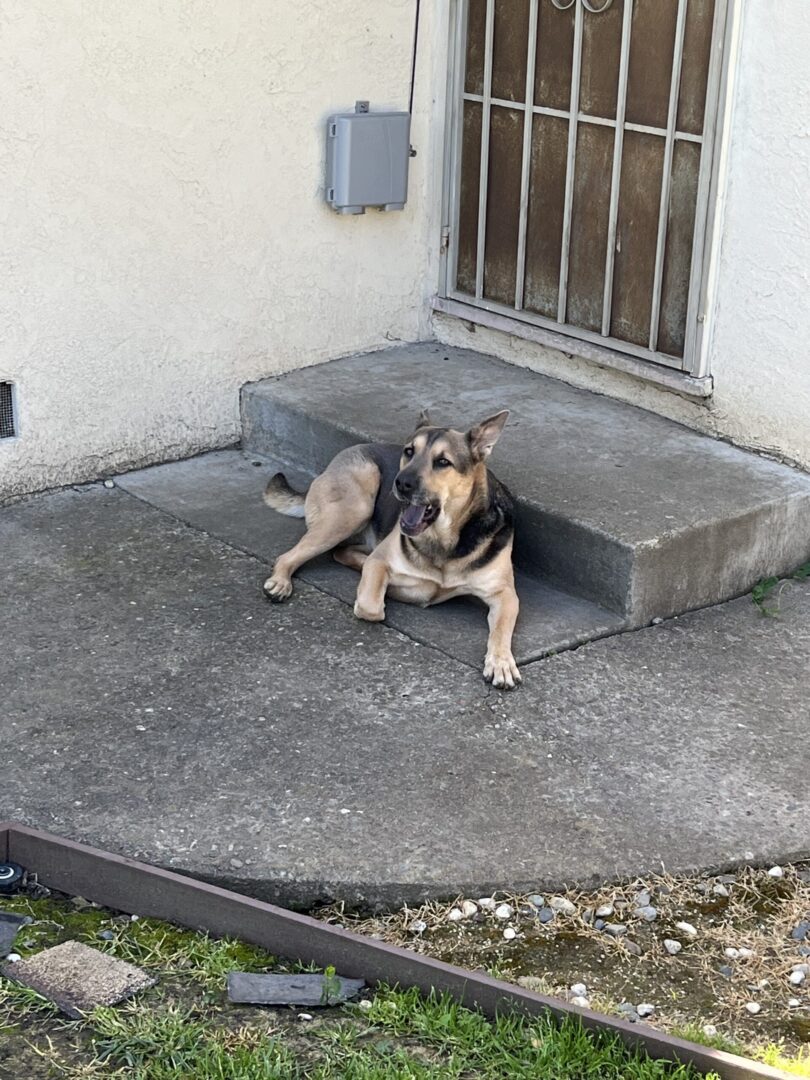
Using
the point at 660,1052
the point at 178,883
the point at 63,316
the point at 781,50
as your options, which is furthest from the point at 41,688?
the point at 781,50

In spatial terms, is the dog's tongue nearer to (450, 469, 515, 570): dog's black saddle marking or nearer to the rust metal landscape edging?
(450, 469, 515, 570): dog's black saddle marking

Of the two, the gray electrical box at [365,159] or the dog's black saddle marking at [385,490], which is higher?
the gray electrical box at [365,159]

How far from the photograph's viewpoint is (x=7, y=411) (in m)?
6.61

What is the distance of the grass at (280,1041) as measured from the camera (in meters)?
3.44

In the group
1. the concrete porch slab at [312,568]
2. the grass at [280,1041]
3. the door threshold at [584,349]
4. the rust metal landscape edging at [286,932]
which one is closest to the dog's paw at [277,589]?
the concrete porch slab at [312,568]

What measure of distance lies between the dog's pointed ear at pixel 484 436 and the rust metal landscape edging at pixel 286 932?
2.15m

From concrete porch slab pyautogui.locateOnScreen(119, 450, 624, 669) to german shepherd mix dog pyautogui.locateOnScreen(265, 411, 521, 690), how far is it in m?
0.10

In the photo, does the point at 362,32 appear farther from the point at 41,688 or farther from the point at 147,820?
the point at 147,820

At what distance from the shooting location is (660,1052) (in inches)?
136

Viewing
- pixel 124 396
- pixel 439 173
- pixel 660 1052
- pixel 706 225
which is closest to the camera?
pixel 660 1052

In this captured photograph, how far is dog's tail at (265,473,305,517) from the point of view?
650 centimetres

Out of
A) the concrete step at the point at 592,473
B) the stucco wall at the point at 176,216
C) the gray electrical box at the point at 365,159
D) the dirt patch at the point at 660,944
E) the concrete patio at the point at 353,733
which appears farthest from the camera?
the gray electrical box at the point at 365,159

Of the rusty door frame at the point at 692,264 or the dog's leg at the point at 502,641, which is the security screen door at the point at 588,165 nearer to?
the rusty door frame at the point at 692,264

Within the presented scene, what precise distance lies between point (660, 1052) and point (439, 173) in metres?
5.26
